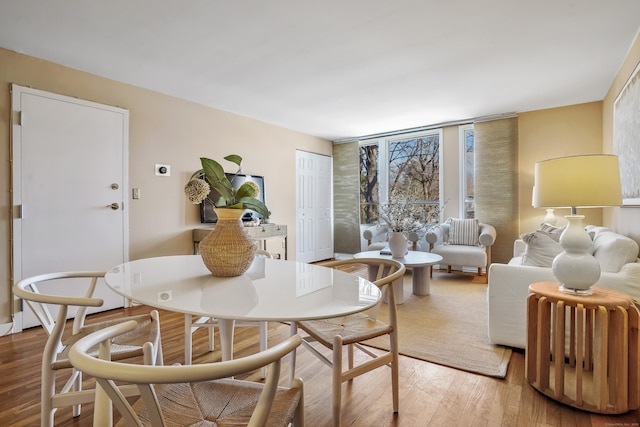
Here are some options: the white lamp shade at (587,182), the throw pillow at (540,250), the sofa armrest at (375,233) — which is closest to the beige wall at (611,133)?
→ the throw pillow at (540,250)

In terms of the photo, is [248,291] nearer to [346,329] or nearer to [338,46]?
[346,329]

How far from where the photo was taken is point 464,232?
4793 mm

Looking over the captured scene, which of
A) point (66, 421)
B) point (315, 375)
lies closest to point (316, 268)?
point (315, 375)

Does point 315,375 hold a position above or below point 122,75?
below

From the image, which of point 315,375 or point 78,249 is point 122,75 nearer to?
point 78,249

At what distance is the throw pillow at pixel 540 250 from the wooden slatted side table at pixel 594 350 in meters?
0.45

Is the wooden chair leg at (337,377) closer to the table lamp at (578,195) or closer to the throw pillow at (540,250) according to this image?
the table lamp at (578,195)

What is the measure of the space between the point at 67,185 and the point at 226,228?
241cm

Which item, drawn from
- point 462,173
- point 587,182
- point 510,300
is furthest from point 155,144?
point 462,173

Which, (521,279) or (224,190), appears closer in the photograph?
(224,190)

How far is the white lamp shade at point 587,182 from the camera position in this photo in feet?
5.68

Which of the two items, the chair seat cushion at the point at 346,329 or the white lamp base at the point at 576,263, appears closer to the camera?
the chair seat cushion at the point at 346,329

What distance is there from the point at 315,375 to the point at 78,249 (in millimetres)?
2546

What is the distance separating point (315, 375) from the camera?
2033 mm
